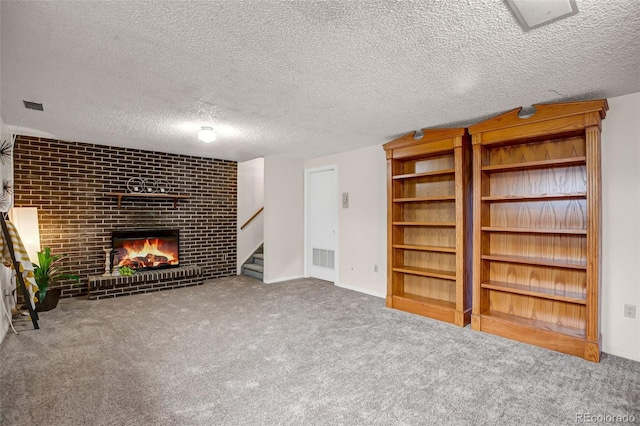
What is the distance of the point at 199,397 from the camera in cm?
211

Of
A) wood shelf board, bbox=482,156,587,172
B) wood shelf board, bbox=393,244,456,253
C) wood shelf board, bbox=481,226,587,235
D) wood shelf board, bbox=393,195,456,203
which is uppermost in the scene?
wood shelf board, bbox=482,156,587,172

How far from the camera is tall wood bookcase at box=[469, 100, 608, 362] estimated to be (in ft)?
8.82

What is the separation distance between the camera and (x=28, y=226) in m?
3.96

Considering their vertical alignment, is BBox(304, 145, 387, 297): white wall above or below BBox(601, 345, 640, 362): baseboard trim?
above

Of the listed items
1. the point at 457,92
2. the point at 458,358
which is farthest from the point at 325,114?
the point at 458,358

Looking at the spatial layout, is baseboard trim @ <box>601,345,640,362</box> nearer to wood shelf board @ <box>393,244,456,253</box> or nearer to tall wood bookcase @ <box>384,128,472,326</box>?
tall wood bookcase @ <box>384,128,472,326</box>

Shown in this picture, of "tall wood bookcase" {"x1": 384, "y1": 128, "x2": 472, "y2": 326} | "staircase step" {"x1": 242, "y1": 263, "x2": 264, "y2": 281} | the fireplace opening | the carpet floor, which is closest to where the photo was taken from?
the carpet floor

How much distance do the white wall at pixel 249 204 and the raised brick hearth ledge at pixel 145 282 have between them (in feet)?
3.64

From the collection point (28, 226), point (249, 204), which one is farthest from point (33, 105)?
point (249, 204)

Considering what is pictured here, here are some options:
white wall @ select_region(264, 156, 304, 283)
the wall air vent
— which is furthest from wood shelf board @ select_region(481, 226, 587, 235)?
white wall @ select_region(264, 156, 304, 283)

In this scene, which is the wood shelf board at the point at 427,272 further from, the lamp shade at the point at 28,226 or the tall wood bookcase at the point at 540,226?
the lamp shade at the point at 28,226

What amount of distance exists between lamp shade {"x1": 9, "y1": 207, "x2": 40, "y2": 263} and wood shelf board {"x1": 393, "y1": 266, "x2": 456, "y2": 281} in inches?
184

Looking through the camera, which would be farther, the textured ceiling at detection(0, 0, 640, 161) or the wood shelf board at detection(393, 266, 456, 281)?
the wood shelf board at detection(393, 266, 456, 281)

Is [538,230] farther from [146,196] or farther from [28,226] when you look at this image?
[28,226]
